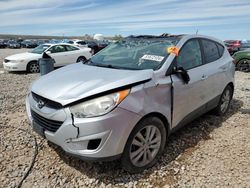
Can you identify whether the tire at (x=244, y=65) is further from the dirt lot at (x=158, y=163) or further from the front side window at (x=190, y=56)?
the front side window at (x=190, y=56)

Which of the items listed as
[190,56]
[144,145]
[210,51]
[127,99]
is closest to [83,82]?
[127,99]

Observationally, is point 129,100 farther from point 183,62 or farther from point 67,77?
point 183,62

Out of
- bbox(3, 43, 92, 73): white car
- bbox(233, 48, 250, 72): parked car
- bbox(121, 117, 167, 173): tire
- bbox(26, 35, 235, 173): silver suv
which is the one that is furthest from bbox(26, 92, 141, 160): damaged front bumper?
bbox(233, 48, 250, 72): parked car

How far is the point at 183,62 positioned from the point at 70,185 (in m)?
2.24

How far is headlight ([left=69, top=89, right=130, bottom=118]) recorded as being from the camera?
102 inches

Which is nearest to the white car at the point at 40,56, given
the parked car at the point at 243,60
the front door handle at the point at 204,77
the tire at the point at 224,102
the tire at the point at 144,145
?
the parked car at the point at 243,60

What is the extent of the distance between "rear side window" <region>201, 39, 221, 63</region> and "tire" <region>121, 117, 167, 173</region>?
69.6 inches

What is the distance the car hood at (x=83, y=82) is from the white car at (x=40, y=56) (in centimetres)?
867

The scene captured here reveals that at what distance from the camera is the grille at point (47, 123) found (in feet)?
9.00

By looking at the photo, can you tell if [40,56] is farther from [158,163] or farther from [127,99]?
[127,99]

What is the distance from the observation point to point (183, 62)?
3674 mm

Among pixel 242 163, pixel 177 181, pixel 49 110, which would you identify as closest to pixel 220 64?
pixel 242 163

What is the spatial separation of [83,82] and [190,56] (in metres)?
1.82

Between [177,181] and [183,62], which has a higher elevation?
[183,62]
